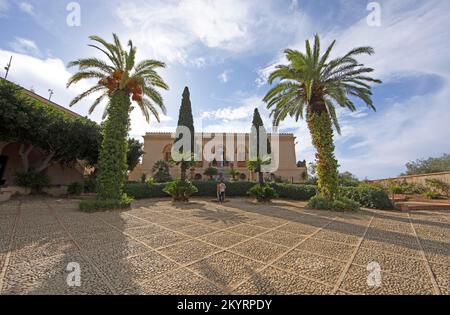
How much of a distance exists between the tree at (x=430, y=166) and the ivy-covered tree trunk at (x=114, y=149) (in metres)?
38.2

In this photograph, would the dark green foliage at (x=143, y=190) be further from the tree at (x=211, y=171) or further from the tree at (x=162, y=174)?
the tree at (x=211, y=171)

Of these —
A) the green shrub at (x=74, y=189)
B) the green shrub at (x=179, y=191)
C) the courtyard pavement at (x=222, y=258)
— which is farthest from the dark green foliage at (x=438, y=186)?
the green shrub at (x=74, y=189)

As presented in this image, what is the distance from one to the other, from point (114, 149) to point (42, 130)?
6.56 metres

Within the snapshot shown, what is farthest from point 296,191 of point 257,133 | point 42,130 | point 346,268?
point 42,130

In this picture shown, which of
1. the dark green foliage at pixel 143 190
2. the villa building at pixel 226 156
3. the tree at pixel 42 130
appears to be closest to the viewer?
the tree at pixel 42 130

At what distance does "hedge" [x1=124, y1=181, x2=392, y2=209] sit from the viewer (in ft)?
35.7

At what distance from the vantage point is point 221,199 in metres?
14.1

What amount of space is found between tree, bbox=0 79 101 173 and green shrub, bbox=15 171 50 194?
50 centimetres

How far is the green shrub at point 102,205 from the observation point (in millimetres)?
8547

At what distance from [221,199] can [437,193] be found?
14399mm

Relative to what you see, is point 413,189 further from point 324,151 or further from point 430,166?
point 430,166

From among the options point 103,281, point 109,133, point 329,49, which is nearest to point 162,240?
point 103,281

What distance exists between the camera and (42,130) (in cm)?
1234
